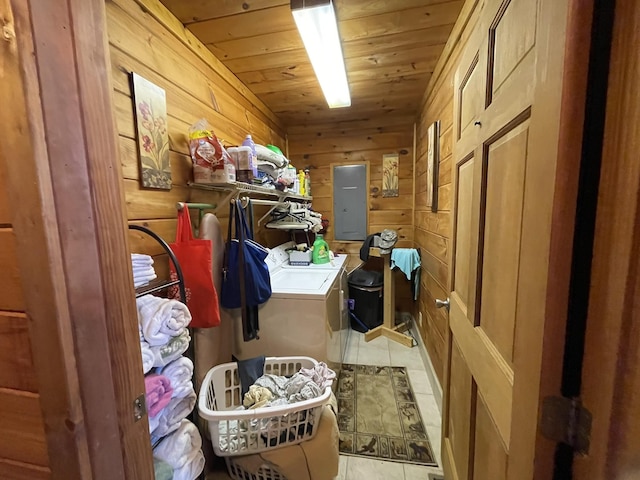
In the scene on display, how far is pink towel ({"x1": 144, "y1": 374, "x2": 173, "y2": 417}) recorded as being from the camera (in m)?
0.85

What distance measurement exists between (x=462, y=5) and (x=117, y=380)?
6.93 ft

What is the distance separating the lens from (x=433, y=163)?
2238 mm

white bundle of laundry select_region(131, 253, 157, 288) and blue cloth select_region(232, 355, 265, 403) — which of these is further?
blue cloth select_region(232, 355, 265, 403)

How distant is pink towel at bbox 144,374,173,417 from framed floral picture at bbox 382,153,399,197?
2.92 meters

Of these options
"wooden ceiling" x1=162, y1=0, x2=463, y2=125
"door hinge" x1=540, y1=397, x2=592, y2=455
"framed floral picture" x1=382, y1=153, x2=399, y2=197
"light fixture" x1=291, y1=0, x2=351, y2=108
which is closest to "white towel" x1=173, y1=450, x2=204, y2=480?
"door hinge" x1=540, y1=397, x2=592, y2=455

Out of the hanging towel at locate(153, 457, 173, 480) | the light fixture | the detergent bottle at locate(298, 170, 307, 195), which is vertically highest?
the light fixture

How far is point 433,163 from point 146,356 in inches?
87.2

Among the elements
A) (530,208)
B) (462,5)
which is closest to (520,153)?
(530,208)

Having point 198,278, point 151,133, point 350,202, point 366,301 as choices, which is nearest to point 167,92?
point 151,133

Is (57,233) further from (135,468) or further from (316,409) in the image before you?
(316,409)

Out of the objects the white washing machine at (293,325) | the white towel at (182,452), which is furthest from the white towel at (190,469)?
the white washing machine at (293,325)

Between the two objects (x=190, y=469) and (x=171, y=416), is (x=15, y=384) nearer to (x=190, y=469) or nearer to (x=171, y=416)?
(x=171, y=416)

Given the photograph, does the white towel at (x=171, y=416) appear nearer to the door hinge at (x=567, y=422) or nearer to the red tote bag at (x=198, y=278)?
the red tote bag at (x=198, y=278)

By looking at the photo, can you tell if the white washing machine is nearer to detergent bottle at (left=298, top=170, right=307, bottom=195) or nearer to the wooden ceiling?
detergent bottle at (left=298, top=170, right=307, bottom=195)
